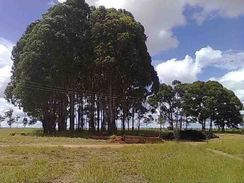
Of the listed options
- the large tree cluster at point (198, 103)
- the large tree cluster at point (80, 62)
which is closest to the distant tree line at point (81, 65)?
the large tree cluster at point (80, 62)

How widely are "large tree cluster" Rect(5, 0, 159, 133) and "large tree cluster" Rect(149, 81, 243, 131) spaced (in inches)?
1055

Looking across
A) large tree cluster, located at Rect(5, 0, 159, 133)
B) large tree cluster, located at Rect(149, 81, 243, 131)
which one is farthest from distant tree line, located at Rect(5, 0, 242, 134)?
large tree cluster, located at Rect(149, 81, 243, 131)

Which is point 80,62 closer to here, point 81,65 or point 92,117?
point 81,65

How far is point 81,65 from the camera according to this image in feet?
186

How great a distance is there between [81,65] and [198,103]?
→ 120ft

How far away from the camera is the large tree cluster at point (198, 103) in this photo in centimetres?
8681

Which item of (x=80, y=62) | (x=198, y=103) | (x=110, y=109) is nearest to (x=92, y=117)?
(x=110, y=109)

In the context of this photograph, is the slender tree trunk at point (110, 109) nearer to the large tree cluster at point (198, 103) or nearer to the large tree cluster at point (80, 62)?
the large tree cluster at point (80, 62)

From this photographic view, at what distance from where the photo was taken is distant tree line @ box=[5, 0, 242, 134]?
2146 inches

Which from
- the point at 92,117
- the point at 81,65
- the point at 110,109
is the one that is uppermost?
the point at 81,65

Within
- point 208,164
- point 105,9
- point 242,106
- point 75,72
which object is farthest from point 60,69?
point 242,106

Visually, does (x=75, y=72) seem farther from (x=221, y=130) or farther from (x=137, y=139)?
(x=221, y=130)

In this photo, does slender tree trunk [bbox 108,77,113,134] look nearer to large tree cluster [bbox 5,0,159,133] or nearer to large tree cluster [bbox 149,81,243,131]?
large tree cluster [bbox 5,0,159,133]

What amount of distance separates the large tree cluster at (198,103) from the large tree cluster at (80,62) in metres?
A: 26.8
